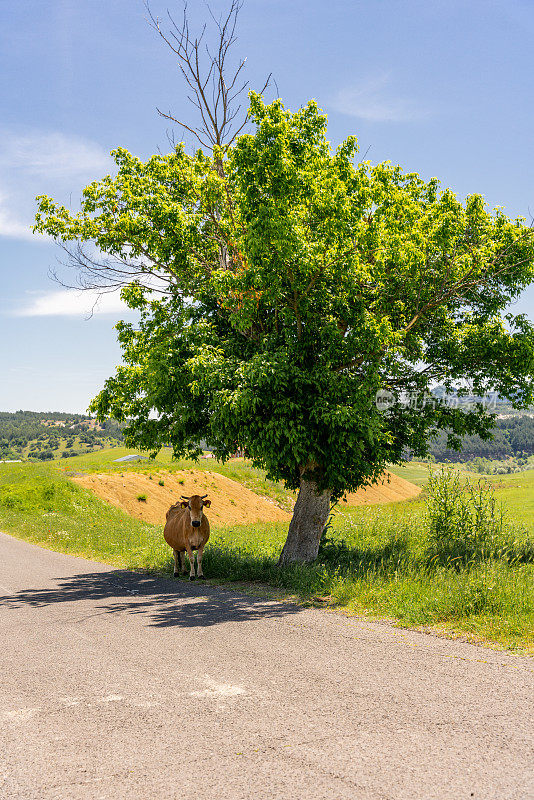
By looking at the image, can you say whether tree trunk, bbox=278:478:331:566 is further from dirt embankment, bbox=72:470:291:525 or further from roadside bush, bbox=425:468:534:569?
dirt embankment, bbox=72:470:291:525

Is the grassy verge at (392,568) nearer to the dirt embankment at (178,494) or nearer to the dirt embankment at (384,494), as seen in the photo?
the dirt embankment at (178,494)

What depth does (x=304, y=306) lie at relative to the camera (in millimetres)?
13711

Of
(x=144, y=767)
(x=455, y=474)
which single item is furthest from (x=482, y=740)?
(x=455, y=474)

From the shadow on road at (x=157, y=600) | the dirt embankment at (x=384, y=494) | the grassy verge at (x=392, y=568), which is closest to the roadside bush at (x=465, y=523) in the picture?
the grassy verge at (x=392, y=568)

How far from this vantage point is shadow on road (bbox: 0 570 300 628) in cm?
970

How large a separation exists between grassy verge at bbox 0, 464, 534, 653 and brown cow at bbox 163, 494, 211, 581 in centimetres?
76

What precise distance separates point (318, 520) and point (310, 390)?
3.77 m

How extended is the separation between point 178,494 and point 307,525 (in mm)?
31718

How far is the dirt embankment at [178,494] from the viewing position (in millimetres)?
40500

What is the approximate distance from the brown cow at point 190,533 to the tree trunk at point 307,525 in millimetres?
2146

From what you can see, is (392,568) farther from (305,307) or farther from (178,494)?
(178,494)

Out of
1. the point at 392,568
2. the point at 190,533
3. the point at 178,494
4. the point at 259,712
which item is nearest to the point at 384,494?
the point at 178,494

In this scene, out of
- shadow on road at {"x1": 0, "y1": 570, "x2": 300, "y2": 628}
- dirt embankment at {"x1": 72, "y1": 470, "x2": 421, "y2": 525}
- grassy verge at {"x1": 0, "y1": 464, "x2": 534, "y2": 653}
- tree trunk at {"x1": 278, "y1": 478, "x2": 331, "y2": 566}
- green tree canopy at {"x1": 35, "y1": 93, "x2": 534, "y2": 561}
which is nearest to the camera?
grassy verge at {"x1": 0, "y1": 464, "x2": 534, "y2": 653}

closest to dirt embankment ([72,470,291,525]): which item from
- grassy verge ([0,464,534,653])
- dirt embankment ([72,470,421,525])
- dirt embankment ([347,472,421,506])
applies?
dirt embankment ([72,470,421,525])
